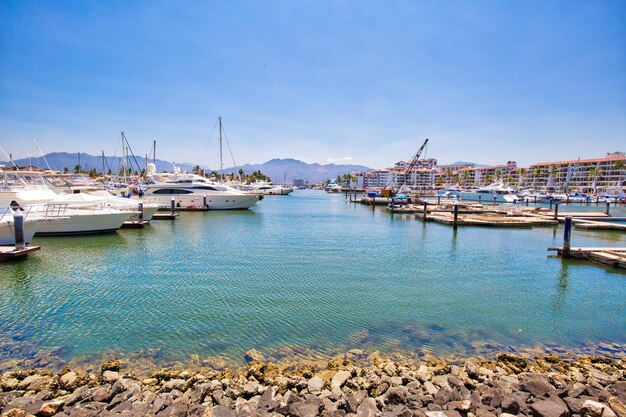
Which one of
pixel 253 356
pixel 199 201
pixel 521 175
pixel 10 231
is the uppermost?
pixel 521 175

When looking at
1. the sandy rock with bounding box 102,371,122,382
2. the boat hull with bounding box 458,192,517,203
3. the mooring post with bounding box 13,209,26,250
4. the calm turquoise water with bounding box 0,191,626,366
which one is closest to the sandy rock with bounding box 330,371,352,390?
the calm turquoise water with bounding box 0,191,626,366

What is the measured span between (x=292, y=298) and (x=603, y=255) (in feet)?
58.0

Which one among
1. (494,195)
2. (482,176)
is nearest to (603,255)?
(494,195)

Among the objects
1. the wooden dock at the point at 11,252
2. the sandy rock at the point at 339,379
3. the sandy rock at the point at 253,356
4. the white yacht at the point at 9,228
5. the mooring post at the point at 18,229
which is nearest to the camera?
the sandy rock at the point at 339,379

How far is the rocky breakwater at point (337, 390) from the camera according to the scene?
5.90 meters

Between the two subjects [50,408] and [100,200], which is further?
[100,200]

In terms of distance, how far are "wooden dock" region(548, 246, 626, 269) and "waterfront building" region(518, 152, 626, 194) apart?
104008 millimetres

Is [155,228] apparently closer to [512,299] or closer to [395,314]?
[395,314]

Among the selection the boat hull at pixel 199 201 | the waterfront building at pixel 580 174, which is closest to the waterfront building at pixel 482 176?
the waterfront building at pixel 580 174

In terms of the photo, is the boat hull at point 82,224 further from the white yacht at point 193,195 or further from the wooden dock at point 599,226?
the wooden dock at point 599,226

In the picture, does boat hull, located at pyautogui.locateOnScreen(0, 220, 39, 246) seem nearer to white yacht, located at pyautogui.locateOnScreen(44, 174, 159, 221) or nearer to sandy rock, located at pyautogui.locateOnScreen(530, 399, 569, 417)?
white yacht, located at pyautogui.locateOnScreen(44, 174, 159, 221)

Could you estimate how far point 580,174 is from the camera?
126250mm

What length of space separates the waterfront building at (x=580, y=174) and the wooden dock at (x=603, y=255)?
10401 cm

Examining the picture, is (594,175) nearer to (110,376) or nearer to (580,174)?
(580,174)
